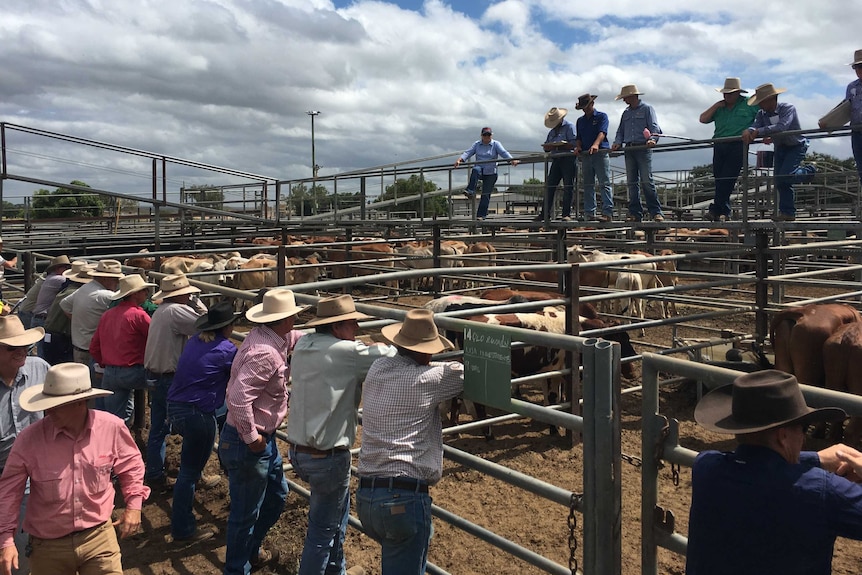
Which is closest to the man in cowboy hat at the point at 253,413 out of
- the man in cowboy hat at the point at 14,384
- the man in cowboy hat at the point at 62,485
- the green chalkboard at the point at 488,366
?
the man in cowboy hat at the point at 62,485

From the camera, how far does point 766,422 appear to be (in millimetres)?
1959

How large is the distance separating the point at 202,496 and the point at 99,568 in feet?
8.59

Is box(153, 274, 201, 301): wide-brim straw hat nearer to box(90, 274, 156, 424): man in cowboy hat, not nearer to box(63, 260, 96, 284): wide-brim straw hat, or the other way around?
box(90, 274, 156, 424): man in cowboy hat

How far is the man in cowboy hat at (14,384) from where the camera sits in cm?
386

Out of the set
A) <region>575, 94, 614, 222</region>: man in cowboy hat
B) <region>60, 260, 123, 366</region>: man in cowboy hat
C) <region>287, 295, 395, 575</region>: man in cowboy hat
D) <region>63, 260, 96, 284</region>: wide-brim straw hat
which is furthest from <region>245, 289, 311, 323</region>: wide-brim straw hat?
<region>575, 94, 614, 222</region>: man in cowboy hat

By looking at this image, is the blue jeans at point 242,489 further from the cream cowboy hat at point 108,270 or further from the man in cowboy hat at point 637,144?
the man in cowboy hat at point 637,144

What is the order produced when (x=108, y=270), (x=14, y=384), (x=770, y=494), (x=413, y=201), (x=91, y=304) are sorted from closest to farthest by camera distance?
(x=770, y=494)
(x=14, y=384)
(x=91, y=304)
(x=108, y=270)
(x=413, y=201)

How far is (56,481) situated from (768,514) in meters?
3.15

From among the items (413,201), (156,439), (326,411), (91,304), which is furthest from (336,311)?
(413,201)

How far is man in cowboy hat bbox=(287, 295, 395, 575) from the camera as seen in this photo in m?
3.62

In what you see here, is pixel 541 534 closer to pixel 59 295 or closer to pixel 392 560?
pixel 392 560

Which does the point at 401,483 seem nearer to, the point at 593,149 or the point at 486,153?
the point at 593,149

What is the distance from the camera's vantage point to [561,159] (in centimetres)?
1096

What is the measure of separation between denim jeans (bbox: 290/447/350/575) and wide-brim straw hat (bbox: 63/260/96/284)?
4460 mm
